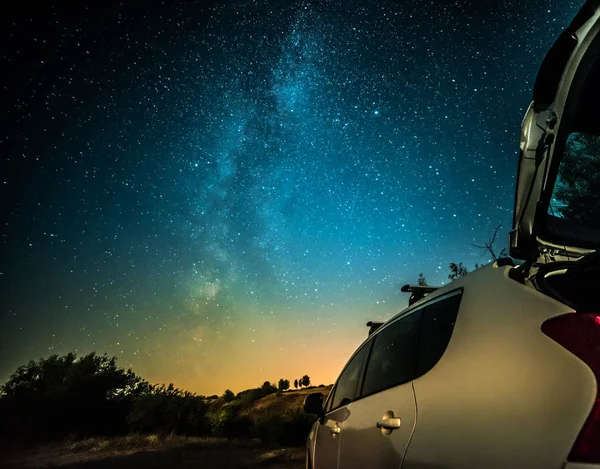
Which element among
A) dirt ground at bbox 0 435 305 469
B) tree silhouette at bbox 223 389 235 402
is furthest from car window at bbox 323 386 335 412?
tree silhouette at bbox 223 389 235 402

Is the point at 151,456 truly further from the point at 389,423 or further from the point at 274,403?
the point at 274,403

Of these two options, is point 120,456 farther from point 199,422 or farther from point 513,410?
point 513,410

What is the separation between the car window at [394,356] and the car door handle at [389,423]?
21 cm

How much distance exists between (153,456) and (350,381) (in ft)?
30.4

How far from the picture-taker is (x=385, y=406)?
2201 millimetres

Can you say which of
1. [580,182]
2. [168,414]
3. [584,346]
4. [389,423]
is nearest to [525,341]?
[584,346]

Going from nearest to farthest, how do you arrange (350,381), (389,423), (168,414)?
(389,423) → (350,381) → (168,414)

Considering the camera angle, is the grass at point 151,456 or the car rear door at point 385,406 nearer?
the car rear door at point 385,406

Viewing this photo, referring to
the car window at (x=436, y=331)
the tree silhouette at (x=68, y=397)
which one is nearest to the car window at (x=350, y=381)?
the car window at (x=436, y=331)

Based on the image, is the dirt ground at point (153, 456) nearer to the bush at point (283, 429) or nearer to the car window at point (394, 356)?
the bush at point (283, 429)

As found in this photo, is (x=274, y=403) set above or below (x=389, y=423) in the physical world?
above

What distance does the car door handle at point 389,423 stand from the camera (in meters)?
1.96

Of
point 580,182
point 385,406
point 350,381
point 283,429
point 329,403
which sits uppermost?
point 580,182

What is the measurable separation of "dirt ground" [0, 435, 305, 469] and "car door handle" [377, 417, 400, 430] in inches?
324
